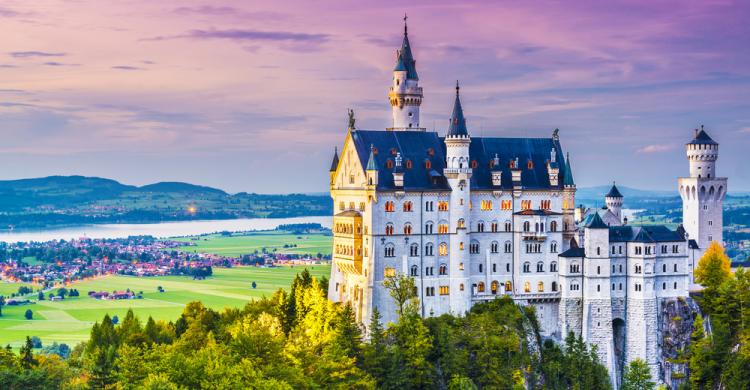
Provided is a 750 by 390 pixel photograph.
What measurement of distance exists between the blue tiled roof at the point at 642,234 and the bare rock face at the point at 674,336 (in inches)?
257

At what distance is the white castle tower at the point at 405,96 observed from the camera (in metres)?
118

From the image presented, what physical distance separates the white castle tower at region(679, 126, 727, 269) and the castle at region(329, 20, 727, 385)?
13.4 meters

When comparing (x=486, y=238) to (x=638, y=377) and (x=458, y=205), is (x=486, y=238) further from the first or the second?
(x=638, y=377)

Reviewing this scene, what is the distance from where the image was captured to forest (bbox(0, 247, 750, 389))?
91875 mm

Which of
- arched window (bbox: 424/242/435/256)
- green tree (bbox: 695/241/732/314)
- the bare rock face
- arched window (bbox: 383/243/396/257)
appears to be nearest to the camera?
arched window (bbox: 383/243/396/257)

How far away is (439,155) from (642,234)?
73.9 feet

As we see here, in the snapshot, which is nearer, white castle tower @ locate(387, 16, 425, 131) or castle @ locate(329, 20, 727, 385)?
castle @ locate(329, 20, 727, 385)

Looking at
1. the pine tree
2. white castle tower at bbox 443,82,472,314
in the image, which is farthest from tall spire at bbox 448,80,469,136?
the pine tree

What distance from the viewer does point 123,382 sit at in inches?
3578

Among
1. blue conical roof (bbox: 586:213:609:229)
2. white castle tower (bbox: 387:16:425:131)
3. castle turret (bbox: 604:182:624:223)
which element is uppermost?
white castle tower (bbox: 387:16:425:131)

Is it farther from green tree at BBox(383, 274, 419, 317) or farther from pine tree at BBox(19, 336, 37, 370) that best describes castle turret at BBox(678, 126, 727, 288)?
pine tree at BBox(19, 336, 37, 370)

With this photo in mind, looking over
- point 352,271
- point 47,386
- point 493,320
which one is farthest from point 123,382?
point 493,320

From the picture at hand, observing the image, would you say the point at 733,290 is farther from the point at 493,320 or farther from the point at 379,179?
the point at 379,179

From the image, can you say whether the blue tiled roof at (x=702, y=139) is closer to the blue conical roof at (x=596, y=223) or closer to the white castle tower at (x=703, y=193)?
the white castle tower at (x=703, y=193)
